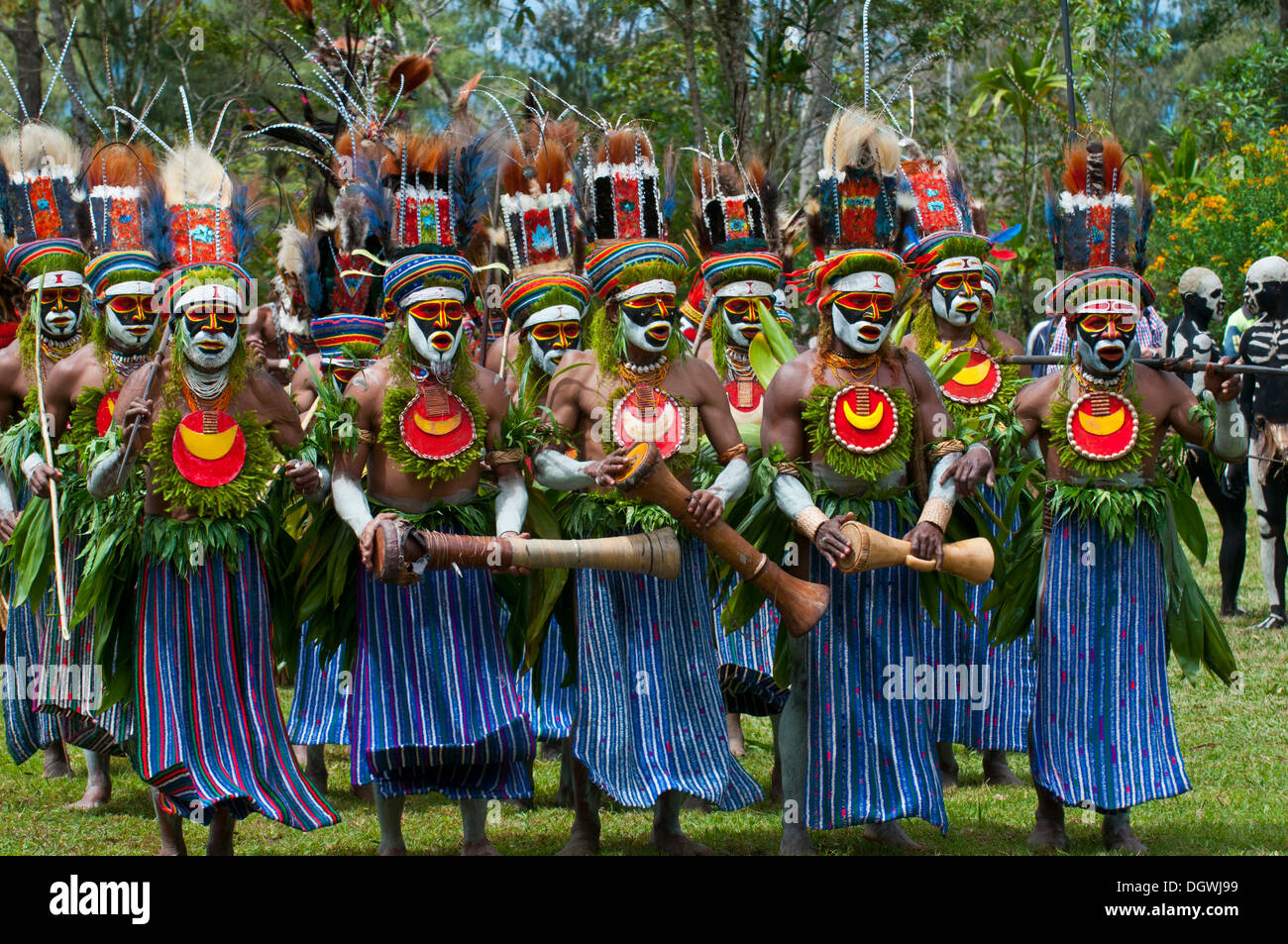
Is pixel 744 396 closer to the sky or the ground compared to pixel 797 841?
closer to the sky

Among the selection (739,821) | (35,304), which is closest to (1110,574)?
(739,821)

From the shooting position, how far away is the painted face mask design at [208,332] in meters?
5.47

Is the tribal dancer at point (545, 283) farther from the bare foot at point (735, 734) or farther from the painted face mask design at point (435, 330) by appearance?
the bare foot at point (735, 734)

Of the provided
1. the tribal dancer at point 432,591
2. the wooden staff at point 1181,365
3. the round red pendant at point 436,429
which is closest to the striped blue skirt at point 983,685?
the wooden staff at point 1181,365

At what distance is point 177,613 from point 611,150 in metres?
2.60

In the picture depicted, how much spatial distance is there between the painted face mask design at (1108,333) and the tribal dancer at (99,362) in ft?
11.5

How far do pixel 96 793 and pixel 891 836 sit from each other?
350 centimetres

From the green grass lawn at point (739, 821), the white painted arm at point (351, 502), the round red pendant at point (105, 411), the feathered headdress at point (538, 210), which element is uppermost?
the feathered headdress at point (538, 210)

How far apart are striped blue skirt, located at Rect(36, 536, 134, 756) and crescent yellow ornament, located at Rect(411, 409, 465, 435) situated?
56.8 inches

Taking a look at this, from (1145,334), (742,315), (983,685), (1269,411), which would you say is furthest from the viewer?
(1269,411)

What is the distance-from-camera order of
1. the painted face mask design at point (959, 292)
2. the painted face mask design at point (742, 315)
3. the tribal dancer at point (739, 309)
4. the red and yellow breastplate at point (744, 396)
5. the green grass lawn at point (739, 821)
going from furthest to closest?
the red and yellow breastplate at point (744, 396)
the painted face mask design at point (742, 315)
the painted face mask design at point (959, 292)
the tribal dancer at point (739, 309)
the green grass lawn at point (739, 821)

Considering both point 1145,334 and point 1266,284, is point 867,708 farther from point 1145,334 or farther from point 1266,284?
point 1266,284

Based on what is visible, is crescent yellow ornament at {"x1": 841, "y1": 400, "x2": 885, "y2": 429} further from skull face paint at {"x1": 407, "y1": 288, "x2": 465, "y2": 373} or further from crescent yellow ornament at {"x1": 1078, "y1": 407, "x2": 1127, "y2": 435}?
skull face paint at {"x1": 407, "y1": 288, "x2": 465, "y2": 373}

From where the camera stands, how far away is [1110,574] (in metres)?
5.88
